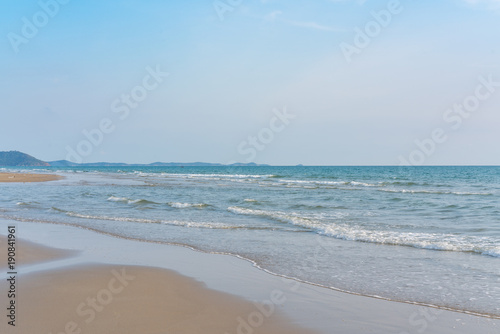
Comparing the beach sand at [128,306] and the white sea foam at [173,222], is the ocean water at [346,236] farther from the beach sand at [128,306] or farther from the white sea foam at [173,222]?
the beach sand at [128,306]

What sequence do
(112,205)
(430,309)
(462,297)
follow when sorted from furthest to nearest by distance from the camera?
(112,205) → (462,297) → (430,309)

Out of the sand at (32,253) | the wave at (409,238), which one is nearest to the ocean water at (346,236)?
the wave at (409,238)

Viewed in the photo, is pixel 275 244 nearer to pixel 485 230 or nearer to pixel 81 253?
pixel 81 253

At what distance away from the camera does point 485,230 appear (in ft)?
45.1

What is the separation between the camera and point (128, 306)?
625 cm

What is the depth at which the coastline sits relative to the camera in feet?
18.7

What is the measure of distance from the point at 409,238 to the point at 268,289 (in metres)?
6.64

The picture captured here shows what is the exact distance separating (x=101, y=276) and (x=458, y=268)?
7.37 metres

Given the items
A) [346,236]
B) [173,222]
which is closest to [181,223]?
[173,222]

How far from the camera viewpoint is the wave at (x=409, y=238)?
35.9 ft

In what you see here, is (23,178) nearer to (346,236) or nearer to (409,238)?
(346,236)

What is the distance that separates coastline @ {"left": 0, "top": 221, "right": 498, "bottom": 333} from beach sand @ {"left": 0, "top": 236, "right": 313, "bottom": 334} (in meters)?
0.29

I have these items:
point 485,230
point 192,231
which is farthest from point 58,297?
point 485,230

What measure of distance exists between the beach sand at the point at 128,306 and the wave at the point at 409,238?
20.6 ft
